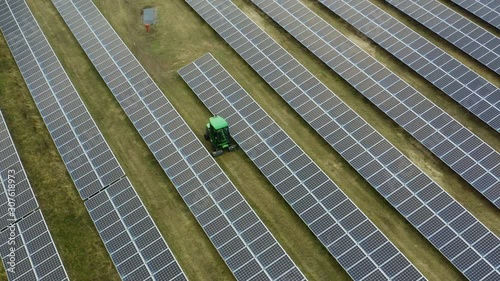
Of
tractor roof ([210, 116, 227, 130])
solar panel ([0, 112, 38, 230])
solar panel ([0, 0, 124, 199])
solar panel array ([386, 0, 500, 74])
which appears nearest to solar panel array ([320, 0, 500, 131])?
solar panel array ([386, 0, 500, 74])

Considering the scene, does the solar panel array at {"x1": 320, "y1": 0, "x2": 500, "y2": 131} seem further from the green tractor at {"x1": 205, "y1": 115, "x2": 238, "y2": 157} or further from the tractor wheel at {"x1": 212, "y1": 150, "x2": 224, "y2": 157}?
the tractor wheel at {"x1": 212, "y1": 150, "x2": 224, "y2": 157}

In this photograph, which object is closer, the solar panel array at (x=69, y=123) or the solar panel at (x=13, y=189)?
the solar panel array at (x=69, y=123)

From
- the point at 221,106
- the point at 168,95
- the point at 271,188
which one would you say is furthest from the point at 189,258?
the point at 168,95

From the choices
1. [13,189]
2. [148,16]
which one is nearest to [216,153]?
[13,189]

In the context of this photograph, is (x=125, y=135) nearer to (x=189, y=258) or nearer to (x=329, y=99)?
(x=189, y=258)

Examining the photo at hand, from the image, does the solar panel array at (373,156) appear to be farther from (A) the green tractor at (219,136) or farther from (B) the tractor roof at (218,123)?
(B) the tractor roof at (218,123)

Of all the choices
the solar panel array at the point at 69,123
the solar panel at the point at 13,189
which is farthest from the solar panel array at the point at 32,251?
the solar panel array at the point at 69,123
